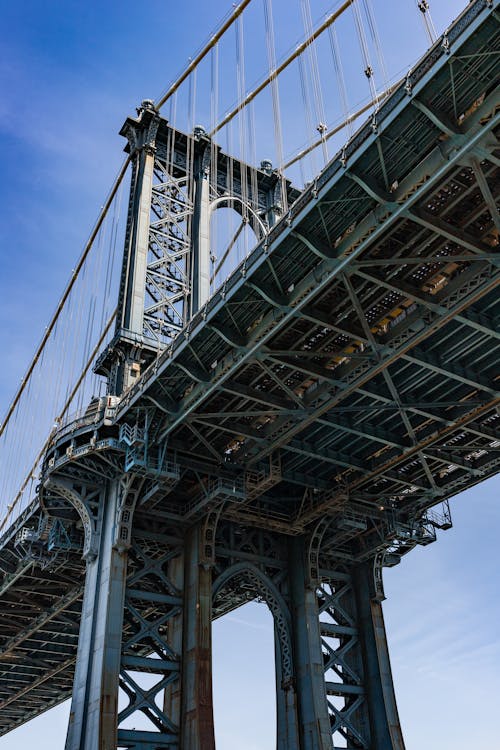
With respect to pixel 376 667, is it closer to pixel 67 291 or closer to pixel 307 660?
pixel 307 660

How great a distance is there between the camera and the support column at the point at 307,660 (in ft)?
125

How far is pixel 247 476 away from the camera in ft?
124

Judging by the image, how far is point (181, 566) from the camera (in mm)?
39344

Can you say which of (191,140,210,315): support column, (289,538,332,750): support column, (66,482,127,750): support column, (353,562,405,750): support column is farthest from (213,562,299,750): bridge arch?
(191,140,210,315): support column

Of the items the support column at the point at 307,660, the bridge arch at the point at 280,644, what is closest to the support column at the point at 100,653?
the bridge arch at the point at 280,644

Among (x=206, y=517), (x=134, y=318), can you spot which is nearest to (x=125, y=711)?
(x=206, y=517)

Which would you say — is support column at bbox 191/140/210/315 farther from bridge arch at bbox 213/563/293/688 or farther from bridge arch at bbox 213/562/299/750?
bridge arch at bbox 213/562/299/750

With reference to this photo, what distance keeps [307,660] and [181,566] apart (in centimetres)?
856

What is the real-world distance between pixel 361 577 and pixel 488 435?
14.3m

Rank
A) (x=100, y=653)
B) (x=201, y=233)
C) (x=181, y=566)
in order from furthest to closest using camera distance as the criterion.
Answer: (x=201, y=233) → (x=181, y=566) → (x=100, y=653)

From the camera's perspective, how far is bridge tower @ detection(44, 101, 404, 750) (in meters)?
34.1

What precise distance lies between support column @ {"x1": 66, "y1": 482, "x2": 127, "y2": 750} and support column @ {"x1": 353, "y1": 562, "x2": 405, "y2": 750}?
1657 centimetres

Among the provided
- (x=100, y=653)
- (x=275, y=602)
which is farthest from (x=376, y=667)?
(x=100, y=653)

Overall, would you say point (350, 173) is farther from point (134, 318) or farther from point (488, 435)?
point (134, 318)
